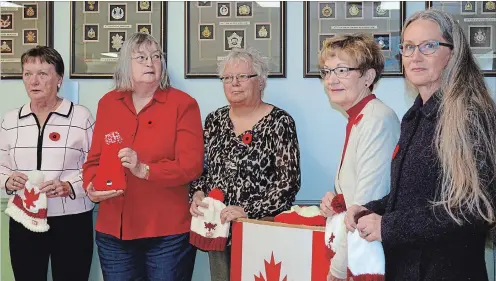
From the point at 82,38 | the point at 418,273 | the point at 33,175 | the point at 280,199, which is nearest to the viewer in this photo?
the point at 418,273

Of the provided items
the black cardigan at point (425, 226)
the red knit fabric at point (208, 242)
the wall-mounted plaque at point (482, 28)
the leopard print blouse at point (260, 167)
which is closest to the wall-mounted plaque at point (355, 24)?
the wall-mounted plaque at point (482, 28)

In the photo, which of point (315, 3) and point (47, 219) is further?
point (315, 3)

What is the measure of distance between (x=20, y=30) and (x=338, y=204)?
7.57 feet

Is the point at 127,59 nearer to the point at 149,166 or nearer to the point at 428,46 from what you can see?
the point at 149,166

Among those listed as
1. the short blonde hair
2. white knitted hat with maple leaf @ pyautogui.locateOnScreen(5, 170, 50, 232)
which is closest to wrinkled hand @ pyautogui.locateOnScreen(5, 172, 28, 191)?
white knitted hat with maple leaf @ pyautogui.locateOnScreen(5, 170, 50, 232)

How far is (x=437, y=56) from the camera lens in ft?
5.07

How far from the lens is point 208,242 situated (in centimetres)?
251

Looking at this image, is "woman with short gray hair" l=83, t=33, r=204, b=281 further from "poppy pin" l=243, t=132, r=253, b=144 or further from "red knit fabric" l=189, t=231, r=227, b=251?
"poppy pin" l=243, t=132, r=253, b=144

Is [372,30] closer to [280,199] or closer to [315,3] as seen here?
[315,3]

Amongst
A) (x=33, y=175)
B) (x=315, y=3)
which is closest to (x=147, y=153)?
(x=33, y=175)

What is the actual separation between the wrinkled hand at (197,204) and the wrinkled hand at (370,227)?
3.49 ft

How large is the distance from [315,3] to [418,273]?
1945 millimetres

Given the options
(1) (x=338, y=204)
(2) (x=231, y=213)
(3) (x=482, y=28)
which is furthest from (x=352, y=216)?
(3) (x=482, y=28)

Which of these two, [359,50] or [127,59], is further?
[127,59]
